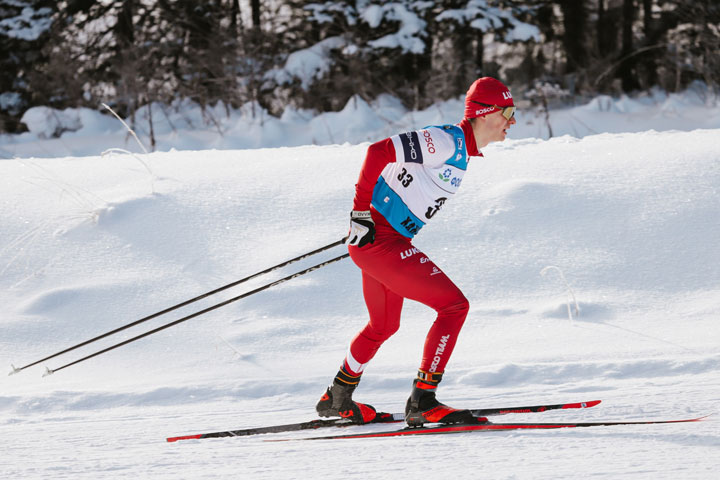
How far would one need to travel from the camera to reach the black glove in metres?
3.03

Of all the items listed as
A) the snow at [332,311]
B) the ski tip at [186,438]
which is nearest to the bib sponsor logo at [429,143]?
the snow at [332,311]

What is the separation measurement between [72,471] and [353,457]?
3.34 ft

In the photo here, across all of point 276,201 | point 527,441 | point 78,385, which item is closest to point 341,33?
point 276,201

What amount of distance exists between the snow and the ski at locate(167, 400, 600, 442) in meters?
0.04

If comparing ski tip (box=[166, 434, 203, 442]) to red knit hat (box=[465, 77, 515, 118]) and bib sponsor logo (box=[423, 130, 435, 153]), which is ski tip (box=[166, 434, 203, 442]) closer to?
bib sponsor logo (box=[423, 130, 435, 153])

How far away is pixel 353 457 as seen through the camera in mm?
2789

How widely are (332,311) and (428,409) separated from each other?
1.64 metres

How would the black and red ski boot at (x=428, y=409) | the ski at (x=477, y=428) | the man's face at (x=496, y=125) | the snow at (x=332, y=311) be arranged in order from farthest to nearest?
1. the man's face at (x=496, y=125)
2. the black and red ski boot at (x=428, y=409)
3. the ski at (x=477, y=428)
4. the snow at (x=332, y=311)

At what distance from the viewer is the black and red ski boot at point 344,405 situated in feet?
10.8

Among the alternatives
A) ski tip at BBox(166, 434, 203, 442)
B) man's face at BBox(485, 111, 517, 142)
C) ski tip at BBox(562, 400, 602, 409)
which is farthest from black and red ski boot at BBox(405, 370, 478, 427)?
man's face at BBox(485, 111, 517, 142)

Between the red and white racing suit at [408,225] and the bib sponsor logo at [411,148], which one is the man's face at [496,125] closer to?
the red and white racing suit at [408,225]

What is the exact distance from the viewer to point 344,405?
328 centimetres

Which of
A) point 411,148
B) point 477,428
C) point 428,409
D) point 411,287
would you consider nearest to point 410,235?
point 411,287

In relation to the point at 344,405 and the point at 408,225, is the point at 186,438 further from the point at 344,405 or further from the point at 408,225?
the point at 408,225
